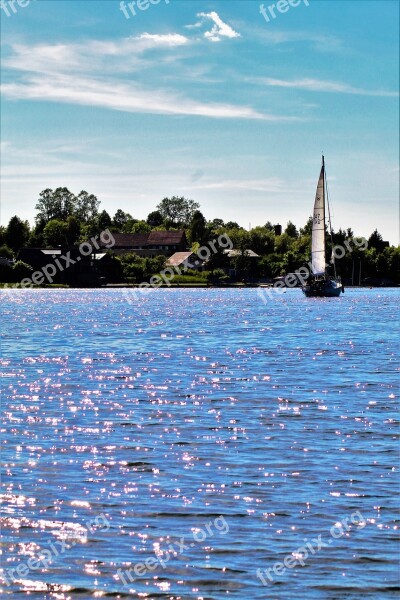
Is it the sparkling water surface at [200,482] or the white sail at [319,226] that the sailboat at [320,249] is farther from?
the sparkling water surface at [200,482]

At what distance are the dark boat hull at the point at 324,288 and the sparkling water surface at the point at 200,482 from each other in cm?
11172

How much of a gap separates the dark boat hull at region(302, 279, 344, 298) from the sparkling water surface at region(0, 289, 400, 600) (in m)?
112

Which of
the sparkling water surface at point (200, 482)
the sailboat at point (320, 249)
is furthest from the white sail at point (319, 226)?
the sparkling water surface at point (200, 482)

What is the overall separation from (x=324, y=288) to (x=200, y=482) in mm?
137389

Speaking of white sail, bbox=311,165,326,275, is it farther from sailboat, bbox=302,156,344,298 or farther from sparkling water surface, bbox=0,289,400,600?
sparkling water surface, bbox=0,289,400,600

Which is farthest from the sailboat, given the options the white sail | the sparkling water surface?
the sparkling water surface

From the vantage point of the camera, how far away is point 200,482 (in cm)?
1970

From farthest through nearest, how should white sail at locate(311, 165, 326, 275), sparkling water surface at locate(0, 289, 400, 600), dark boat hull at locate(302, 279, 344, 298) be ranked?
dark boat hull at locate(302, 279, 344, 298) → white sail at locate(311, 165, 326, 275) → sparkling water surface at locate(0, 289, 400, 600)

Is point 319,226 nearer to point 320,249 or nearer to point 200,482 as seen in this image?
point 320,249

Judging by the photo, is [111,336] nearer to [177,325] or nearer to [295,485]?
[177,325]

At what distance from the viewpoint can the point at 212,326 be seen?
84875 mm

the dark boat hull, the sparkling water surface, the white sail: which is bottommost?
the sparkling water surface

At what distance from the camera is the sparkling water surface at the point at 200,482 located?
14266 millimetres

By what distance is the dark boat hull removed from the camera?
15512 centimetres
